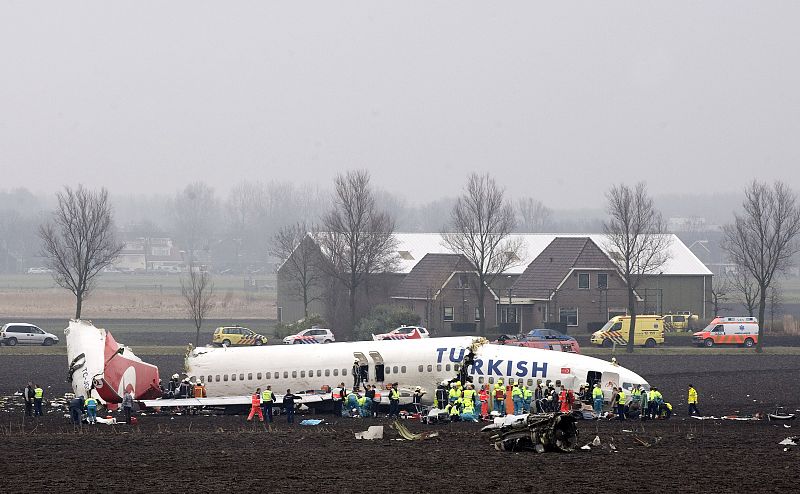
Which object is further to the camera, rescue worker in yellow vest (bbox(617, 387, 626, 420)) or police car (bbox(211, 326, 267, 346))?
police car (bbox(211, 326, 267, 346))

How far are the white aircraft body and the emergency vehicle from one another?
38697 mm

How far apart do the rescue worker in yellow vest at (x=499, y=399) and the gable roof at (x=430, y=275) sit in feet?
169

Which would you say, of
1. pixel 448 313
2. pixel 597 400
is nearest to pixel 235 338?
pixel 448 313

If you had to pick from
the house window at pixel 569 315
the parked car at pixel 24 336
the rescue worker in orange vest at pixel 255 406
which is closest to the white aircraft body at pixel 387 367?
the rescue worker in orange vest at pixel 255 406

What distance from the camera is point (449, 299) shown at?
98.6m

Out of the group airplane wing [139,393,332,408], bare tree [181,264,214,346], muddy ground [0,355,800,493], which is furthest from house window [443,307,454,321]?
muddy ground [0,355,800,493]

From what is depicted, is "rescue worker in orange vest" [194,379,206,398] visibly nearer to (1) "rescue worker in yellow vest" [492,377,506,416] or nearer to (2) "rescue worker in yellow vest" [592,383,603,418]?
(1) "rescue worker in yellow vest" [492,377,506,416]

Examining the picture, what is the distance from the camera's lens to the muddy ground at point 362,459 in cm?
2922

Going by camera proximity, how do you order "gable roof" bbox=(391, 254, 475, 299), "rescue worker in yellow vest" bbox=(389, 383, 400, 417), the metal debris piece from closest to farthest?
the metal debris piece → "rescue worker in yellow vest" bbox=(389, 383, 400, 417) → "gable roof" bbox=(391, 254, 475, 299)

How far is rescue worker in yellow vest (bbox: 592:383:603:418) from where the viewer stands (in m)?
45.3

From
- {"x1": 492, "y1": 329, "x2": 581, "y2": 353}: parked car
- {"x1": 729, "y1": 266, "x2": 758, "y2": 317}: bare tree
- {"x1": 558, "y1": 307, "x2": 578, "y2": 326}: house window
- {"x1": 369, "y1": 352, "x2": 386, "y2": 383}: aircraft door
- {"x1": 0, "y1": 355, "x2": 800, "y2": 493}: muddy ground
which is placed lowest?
{"x1": 0, "y1": 355, "x2": 800, "y2": 493}: muddy ground

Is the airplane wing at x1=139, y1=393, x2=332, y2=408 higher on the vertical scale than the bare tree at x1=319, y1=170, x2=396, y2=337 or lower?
lower

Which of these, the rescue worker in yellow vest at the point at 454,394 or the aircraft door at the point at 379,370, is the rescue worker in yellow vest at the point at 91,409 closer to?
the aircraft door at the point at 379,370

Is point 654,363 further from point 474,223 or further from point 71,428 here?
point 71,428
